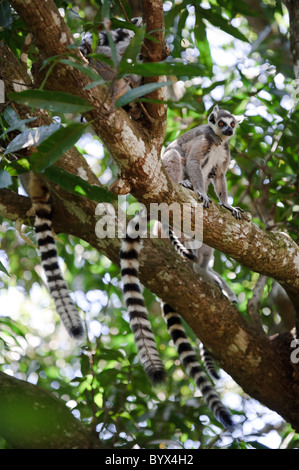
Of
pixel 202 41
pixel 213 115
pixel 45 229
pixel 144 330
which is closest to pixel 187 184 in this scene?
pixel 213 115

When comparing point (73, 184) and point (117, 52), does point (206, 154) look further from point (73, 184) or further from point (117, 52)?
point (73, 184)

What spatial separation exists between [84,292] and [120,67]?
4.69 metres

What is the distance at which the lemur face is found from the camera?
521cm

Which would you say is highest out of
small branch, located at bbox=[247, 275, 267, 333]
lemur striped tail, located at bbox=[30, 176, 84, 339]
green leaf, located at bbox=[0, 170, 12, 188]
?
green leaf, located at bbox=[0, 170, 12, 188]

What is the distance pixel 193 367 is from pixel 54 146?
3112 mm

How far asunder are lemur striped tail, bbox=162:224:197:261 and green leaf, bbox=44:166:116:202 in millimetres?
1960

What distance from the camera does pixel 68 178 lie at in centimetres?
280

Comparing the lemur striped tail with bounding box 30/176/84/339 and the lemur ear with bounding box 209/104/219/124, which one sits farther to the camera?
the lemur ear with bounding box 209/104/219/124

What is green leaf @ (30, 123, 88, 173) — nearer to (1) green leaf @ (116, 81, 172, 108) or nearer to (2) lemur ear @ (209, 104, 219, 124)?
(1) green leaf @ (116, 81, 172, 108)

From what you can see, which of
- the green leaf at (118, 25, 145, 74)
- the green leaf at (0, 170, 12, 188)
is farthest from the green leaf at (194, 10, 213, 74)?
the green leaf at (0, 170, 12, 188)

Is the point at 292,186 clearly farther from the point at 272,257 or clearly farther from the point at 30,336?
the point at 30,336

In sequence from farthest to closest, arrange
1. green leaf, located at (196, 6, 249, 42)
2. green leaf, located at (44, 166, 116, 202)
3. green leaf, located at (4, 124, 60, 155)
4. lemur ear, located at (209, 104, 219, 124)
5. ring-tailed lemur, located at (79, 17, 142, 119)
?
lemur ear, located at (209, 104, 219, 124) → green leaf, located at (196, 6, 249, 42) → ring-tailed lemur, located at (79, 17, 142, 119) → green leaf, located at (44, 166, 116, 202) → green leaf, located at (4, 124, 60, 155)

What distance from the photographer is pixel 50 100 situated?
239cm

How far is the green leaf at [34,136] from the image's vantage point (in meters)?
2.46
